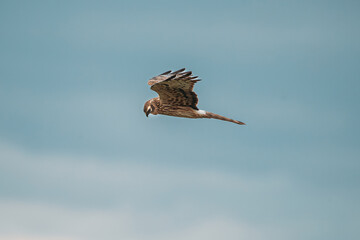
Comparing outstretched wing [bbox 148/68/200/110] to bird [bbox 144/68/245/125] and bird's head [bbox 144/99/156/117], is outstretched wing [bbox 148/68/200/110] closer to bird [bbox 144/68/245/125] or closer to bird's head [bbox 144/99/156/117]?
bird [bbox 144/68/245/125]

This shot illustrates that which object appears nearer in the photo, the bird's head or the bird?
the bird

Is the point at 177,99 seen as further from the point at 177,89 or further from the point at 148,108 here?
the point at 148,108

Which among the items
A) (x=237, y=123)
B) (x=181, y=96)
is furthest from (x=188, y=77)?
(x=237, y=123)

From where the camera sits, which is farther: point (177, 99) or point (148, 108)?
point (148, 108)

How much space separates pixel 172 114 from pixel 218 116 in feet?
5.98

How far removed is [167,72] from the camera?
88.9 feet

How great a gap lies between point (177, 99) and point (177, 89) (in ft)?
2.53

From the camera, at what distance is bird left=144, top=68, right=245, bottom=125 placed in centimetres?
2319

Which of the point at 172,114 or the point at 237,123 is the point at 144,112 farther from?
the point at 237,123

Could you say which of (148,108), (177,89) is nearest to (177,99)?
(177,89)

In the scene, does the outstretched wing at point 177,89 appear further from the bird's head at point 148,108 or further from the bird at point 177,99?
the bird's head at point 148,108

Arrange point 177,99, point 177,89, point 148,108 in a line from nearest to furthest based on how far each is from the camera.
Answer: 1. point 177,89
2. point 177,99
3. point 148,108

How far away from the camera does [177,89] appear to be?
23938 millimetres

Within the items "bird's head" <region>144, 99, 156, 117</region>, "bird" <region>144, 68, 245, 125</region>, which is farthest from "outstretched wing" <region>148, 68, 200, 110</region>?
"bird's head" <region>144, 99, 156, 117</region>
